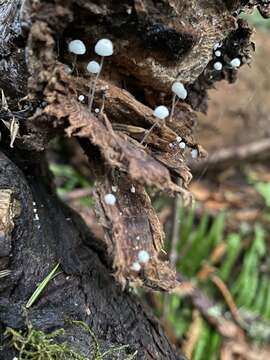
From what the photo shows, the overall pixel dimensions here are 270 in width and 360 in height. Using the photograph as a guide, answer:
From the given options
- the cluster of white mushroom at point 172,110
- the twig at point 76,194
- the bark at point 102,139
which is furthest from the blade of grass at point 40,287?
the twig at point 76,194

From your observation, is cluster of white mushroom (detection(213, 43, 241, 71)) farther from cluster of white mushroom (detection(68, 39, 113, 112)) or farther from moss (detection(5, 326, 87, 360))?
moss (detection(5, 326, 87, 360))

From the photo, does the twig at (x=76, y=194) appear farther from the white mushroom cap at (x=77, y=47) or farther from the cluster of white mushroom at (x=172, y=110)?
the white mushroom cap at (x=77, y=47)

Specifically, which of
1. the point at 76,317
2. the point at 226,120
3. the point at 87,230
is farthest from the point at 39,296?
the point at 226,120

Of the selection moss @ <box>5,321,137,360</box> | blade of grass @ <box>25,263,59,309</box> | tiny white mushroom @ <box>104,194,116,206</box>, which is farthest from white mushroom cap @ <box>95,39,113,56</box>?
moss @ <box>5,321,137,360</box>

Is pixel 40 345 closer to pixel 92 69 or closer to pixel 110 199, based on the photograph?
pixel 110 199

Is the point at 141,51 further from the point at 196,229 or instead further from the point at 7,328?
the point at 196,229

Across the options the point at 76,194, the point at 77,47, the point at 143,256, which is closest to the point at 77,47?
the point at 77,47
